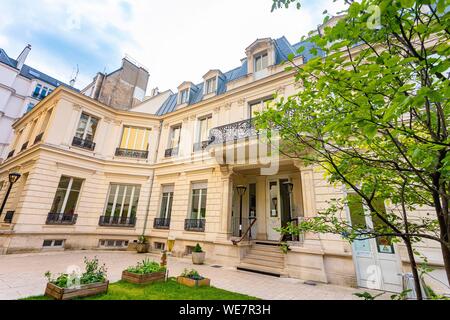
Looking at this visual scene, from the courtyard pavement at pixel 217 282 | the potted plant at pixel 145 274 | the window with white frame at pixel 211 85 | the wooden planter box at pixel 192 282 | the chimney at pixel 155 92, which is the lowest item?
the courtyard pavement at pixel 217 282

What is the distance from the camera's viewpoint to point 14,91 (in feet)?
63.2

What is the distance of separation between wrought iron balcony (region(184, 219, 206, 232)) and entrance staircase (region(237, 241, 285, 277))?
7.94 feet

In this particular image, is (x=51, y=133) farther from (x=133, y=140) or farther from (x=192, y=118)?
(x=192, y=118)

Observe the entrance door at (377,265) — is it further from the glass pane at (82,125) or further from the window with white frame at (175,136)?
the glass pane at (82,125)

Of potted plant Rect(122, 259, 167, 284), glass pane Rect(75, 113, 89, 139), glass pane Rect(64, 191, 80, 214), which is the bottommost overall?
potted plant Rect(122, 259, 167, 284)

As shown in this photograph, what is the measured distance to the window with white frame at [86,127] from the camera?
1116 cm

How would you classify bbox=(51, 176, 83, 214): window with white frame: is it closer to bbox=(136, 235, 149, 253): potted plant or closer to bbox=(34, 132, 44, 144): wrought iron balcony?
bbox=(34, 132, 44, 144): wrought iron balcony

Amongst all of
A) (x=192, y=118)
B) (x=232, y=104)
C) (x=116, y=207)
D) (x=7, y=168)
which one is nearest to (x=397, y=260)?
(x=232, y=104)

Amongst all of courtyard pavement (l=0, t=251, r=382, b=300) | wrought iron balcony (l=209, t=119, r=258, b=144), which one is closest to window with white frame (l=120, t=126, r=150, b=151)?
wrought iron balcony (l=209, t=119, r=258, b=144)

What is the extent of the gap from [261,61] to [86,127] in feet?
33.4

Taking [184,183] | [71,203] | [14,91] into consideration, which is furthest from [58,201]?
[14,91]

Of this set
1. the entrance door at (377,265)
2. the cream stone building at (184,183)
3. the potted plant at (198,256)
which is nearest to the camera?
the entrance door at (377,265)

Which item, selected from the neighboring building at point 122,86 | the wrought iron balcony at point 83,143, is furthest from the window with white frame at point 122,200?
the neighboring building at point 122,86

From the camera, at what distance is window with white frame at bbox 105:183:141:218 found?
11.3 meters
